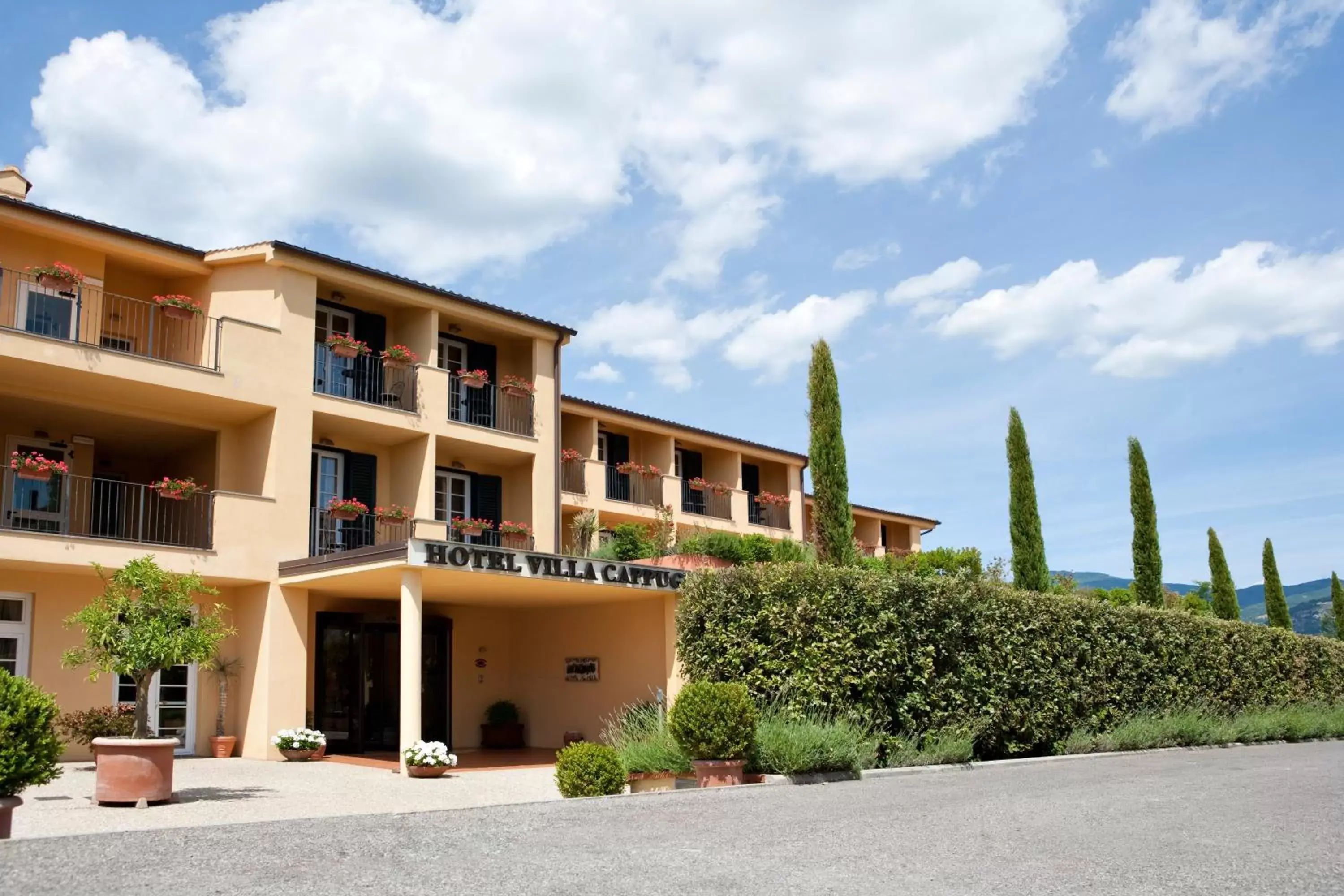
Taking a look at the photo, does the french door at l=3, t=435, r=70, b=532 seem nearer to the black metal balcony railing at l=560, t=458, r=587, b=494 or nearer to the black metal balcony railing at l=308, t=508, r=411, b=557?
the black metal balcony railing at l=308, t=508, r=411, b=557

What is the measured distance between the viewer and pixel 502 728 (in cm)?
2169

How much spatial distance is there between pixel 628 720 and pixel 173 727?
23.4 ft

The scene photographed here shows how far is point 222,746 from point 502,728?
5.64m

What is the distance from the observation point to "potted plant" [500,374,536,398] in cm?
2275

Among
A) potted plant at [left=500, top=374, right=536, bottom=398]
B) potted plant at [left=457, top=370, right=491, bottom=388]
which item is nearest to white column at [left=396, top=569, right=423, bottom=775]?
potted plant at [left=457, top=370, right=491, bottom=388]

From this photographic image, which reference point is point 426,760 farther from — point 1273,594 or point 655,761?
point 1273,594

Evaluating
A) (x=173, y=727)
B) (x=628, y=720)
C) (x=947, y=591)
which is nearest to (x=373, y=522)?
(x=173, y=727)

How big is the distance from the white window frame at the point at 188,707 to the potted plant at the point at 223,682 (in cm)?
27

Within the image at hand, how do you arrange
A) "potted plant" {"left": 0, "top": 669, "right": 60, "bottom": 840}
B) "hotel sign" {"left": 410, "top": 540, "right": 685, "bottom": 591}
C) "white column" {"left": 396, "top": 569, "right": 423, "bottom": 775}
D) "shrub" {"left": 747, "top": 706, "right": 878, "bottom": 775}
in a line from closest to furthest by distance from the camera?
"potted plant" {"left": 0, "top": 669, "right": 60, "bottom": 840} → "shrub" {"left": 747, "top": 706, "right": 878, "bottom": 775} → "hotel sign" {"left": 410, "top": 540, "right": 685, "bottom": 591} → "white column" {"left": 396, "top": 569, "right": 423, "bottom": 775}

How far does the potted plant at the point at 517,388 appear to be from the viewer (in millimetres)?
22750

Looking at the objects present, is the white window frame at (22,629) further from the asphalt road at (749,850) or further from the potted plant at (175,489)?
the asphalt road at (749,850)

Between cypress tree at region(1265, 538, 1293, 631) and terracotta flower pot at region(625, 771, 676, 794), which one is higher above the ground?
cypress tree at region(1265, 538, 1293, 631)

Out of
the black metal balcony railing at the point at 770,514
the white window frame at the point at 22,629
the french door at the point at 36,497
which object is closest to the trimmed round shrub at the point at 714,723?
the white window frame at the point at 22,629

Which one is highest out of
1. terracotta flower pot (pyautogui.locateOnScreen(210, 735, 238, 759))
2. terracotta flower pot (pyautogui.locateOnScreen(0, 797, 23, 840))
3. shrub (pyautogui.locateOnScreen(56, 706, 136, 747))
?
shrub (pyautogui.locateOnScreen(56, 706, 136, 747))
